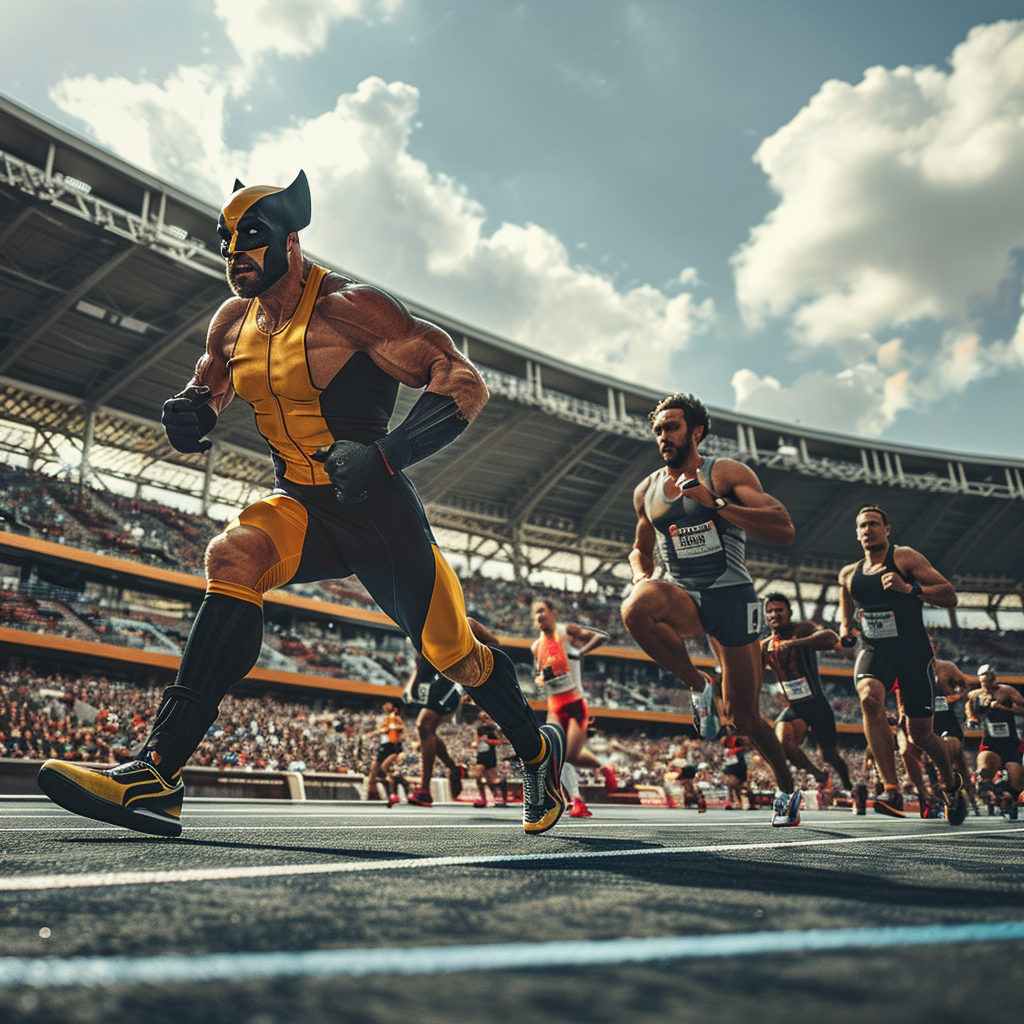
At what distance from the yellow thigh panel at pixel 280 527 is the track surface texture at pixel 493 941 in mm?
987

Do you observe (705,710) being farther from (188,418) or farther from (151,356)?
(151,356)

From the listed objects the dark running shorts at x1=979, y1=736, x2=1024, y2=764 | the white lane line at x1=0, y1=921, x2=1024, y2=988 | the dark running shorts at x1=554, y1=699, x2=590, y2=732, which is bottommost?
the dark running shorts at x1=979, y1=736, x2=1024, y2=764

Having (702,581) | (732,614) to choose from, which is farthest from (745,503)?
(732,614)

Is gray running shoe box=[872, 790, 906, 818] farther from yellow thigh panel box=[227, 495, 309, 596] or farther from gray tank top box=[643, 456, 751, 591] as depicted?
yellow thigh panel box=[227, 495, 309, 596]

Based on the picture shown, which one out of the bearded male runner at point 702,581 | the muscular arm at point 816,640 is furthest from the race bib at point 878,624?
the bearded male runner at point 702,581

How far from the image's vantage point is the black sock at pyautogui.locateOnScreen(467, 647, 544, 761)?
2906 mm

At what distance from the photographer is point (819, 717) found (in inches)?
317

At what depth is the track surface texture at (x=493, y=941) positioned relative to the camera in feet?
2.14

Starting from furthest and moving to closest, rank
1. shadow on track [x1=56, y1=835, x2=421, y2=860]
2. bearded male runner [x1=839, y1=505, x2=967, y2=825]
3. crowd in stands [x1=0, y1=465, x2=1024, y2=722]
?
1. crowd in stands [x1=0, y1=465, x2=1024, y2=722]
2. bearded male runner [x1=839, y1=505, x2=967, y2=825]
3. shadow on track [x1=56, y1=835, x2=421, y2=860]

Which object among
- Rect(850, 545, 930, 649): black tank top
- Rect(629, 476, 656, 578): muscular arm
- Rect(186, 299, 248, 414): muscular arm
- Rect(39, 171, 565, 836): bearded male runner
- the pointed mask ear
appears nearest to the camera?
Rect(39, 171, 565, 836): bearded male runner

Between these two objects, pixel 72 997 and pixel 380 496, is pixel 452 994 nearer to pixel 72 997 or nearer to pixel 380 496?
pixel 72 997

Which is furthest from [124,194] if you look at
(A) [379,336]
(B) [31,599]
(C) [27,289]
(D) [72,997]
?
(D) [72,997]

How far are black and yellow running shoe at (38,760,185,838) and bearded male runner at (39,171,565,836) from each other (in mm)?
285

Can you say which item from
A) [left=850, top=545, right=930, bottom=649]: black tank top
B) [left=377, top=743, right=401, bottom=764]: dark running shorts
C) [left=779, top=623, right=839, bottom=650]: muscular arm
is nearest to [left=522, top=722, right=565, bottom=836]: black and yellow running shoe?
[left=850, top=545, right=930, bottom=649]: black tank top
